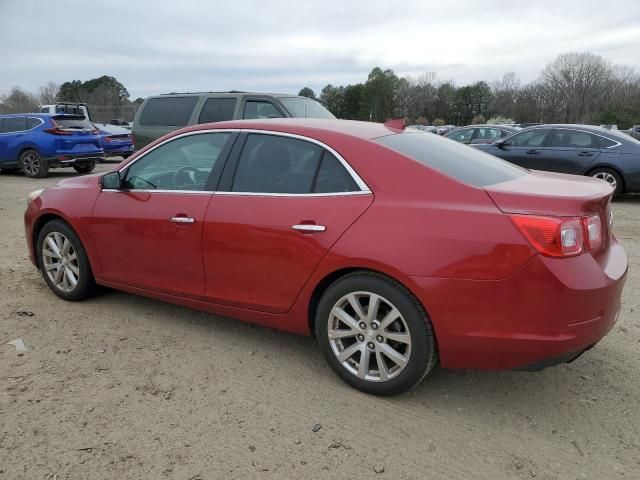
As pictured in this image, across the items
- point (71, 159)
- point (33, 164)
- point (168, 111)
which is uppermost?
point (168, 111)

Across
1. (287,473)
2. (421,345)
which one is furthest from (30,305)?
(421,345)

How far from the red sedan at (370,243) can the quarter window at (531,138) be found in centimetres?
803

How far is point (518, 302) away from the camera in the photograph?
2.62 m

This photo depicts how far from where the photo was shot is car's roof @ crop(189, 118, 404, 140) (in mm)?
3385

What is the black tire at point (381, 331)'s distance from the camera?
2.86 m

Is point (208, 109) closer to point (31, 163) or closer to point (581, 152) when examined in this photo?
point (581, 152)

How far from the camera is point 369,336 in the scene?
9.98ft

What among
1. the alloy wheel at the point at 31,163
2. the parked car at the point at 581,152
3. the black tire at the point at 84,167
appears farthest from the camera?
the black tire at the point at 84,167

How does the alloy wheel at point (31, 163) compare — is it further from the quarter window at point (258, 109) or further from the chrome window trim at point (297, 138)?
the chrome window trim at point (297, 138)

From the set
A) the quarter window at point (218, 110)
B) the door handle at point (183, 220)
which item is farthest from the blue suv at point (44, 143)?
the door handle at point (183, 220)

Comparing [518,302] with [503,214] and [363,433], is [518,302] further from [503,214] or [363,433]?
[363,433]

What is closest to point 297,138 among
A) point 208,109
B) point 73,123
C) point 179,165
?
point 179,165

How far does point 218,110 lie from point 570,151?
6738 millimetres

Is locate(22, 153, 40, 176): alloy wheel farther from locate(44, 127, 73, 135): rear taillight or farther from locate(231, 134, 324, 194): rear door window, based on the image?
locate(231, 134, 324, 194): rear door window
